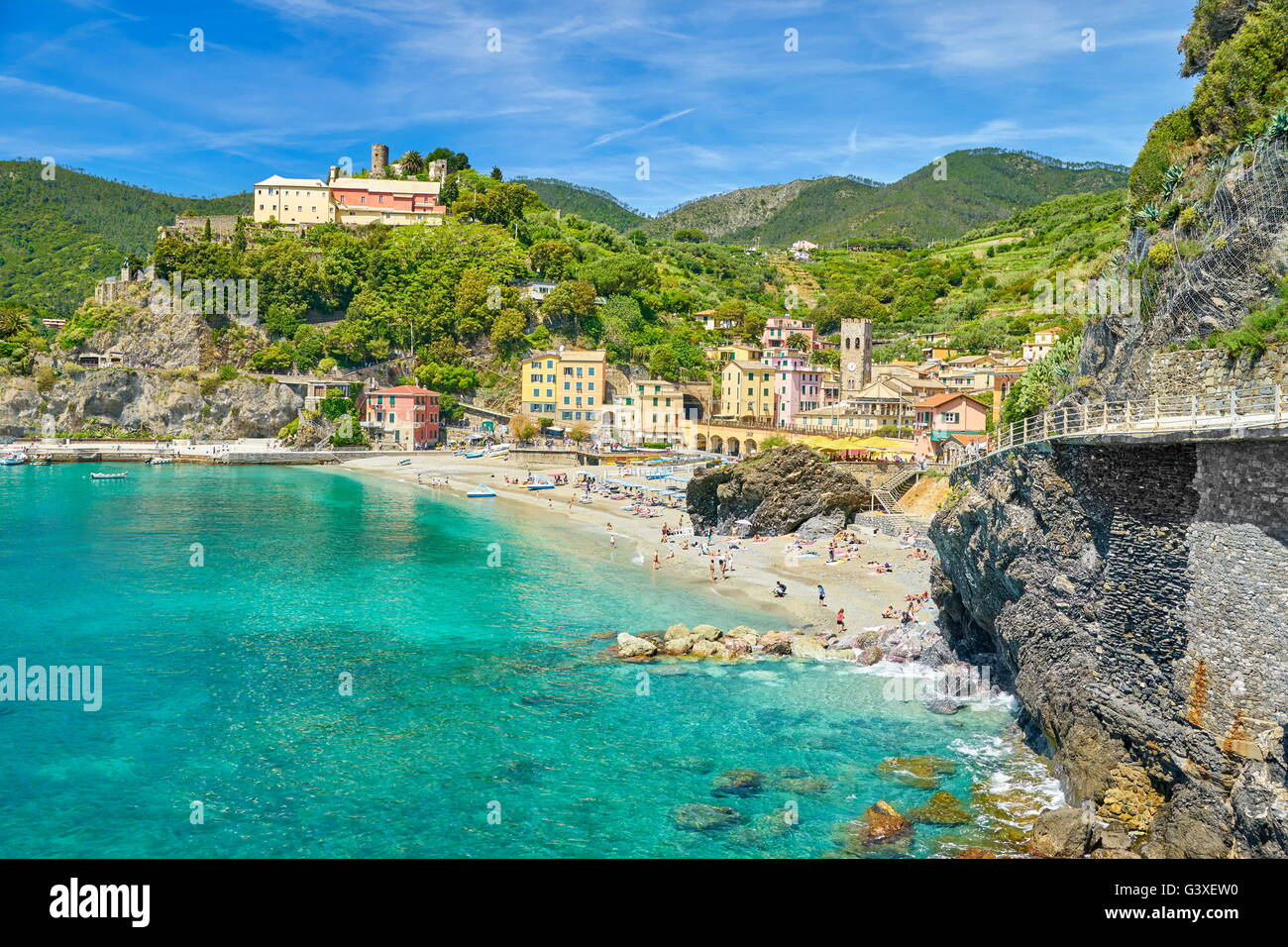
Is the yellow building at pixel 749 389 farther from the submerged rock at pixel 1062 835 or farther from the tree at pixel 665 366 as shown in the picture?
the submerged rock at pixel 1062 835

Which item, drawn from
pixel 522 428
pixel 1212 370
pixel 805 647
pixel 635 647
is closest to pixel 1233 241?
pixel 1212 370

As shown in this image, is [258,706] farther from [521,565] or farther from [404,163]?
[404,163]

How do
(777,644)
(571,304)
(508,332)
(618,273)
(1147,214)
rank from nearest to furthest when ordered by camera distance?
(1147,214) → (777,644) → (508,332) → (571,304) → (618,273)

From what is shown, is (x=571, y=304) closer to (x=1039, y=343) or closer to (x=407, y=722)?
(x=1039, y=343)

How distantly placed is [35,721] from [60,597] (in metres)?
14.7

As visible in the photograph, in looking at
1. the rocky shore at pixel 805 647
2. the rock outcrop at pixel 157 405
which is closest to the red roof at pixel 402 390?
the rock outcrop at pixel 157 405

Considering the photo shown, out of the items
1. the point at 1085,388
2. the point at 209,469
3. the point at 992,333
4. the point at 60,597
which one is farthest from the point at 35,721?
the point at 992,333

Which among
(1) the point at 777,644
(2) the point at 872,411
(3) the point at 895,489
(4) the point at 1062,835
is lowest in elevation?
(4) the point at 1062,835

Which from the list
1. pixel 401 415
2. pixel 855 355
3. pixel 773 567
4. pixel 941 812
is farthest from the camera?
pixel 401 415

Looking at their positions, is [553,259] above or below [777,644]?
above

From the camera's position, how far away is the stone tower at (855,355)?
89188 millimetres

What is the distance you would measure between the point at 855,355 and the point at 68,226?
155511mm

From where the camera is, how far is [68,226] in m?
165

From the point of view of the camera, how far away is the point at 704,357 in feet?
341
